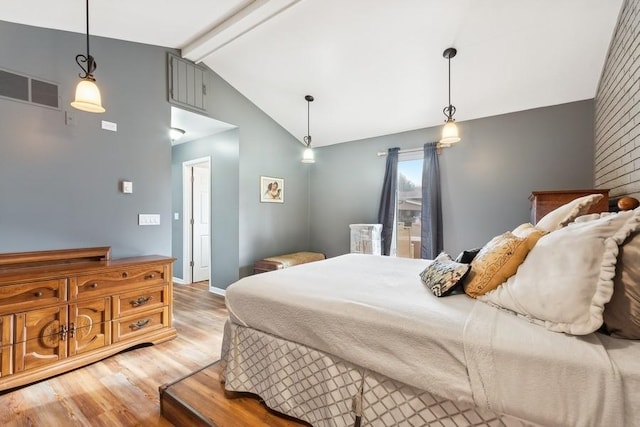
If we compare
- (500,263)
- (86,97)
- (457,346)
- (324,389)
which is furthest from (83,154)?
(500,263)

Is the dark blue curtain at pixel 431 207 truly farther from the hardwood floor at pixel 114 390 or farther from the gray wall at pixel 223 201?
the hardwood floor at pixel 114 390

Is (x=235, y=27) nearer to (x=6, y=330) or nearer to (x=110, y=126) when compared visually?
(x=110, y=126)

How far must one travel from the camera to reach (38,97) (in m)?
2.26

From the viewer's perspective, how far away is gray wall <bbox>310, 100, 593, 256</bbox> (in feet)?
10.3

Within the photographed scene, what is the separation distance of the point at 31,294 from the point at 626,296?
10.7 feet

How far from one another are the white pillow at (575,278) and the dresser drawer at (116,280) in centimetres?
282

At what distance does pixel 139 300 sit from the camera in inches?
99.9

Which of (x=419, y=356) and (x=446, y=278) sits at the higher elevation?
(x=446, y=278)

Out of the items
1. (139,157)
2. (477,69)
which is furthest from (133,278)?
(477,69)

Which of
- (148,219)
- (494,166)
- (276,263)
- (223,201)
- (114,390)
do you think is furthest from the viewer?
→ (223,201)

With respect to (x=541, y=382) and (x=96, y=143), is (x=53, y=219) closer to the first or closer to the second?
(x=96, y=143)

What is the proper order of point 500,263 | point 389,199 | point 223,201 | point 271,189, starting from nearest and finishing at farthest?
point 500,263, point 223,201, point 389,199, point 271,189

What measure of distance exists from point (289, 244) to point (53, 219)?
3.06 metres

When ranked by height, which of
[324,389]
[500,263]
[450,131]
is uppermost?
[450,131]
